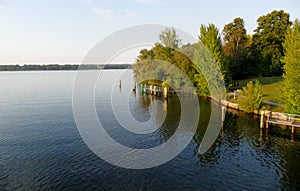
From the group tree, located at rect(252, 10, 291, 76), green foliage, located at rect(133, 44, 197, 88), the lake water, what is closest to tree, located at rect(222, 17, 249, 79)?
tree, located at rect(252, 10, 291, 76)

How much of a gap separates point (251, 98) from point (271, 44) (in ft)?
168

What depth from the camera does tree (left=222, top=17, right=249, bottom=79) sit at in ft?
267

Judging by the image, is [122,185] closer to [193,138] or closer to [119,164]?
[119,164]

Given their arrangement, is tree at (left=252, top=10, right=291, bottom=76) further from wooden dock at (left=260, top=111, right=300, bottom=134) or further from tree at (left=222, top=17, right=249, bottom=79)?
wooden dock at (left=260, top=111, right=300, bottom=134)

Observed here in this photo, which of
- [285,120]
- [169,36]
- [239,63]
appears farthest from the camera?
[169,36]

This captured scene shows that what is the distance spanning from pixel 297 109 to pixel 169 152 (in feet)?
72.9

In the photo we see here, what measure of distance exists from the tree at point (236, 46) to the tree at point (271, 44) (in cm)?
477

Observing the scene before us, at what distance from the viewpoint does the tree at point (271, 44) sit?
8069 centimetres

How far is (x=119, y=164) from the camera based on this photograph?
24.0 m

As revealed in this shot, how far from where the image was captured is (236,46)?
9156 centimetres

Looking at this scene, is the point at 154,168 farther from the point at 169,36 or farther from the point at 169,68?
the point at 169,36

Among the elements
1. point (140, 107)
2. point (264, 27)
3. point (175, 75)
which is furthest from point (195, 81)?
point (264, 27)

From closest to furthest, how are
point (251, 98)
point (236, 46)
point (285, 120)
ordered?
point (285, 120) < point (251, 98) < point (236, 46)

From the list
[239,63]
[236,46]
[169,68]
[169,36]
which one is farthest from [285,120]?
[169,36]
